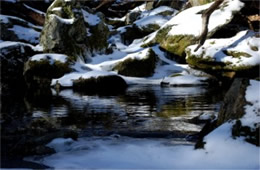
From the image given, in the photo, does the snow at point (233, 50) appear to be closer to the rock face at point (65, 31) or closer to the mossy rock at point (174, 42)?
the mossy rock at point (174, 42)

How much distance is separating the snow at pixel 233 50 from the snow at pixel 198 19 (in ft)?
6.99

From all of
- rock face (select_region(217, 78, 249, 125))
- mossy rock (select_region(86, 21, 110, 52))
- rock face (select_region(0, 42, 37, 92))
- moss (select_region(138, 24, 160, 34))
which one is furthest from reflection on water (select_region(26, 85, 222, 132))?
moss (select_region(138, 24, 160, 34))

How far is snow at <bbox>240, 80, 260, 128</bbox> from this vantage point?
5312mm

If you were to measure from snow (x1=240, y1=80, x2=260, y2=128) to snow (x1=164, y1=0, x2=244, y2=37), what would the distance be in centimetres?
1666

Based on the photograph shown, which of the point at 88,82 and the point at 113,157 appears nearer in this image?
the point at 113,157

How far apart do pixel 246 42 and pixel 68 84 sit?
31.3 feet

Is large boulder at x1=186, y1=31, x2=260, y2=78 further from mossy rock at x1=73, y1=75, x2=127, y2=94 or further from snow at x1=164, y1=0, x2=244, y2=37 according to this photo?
mossy rock at x1=73, y1=75, x2=127, y2=94

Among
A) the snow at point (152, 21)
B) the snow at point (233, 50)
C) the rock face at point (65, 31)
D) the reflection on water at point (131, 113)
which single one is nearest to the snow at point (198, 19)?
the snow at point (233, 50)

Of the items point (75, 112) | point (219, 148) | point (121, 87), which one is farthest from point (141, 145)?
point (121, 87)

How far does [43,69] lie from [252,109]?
710 inches

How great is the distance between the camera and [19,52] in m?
Result: 24.0

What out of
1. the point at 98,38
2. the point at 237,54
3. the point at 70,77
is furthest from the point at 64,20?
the point at 237,54

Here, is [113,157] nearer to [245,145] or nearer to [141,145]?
[141,145]

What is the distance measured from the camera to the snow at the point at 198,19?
2266 centimetres
